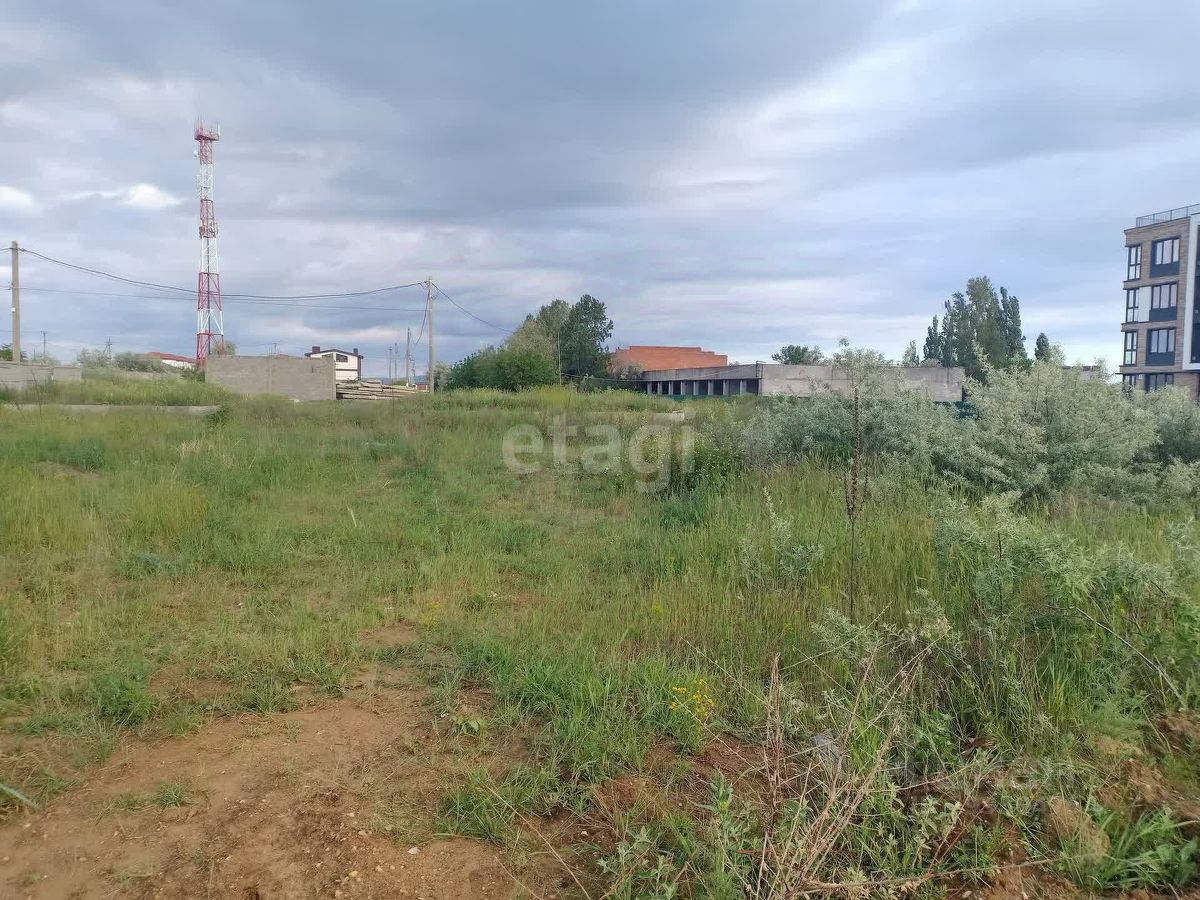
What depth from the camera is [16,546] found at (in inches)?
209

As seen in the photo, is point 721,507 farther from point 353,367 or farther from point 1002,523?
point 353,367

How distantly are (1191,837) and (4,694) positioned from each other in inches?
174

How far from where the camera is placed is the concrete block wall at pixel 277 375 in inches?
1217

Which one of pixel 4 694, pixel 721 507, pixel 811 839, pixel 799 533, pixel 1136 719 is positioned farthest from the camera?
pixel 721 507

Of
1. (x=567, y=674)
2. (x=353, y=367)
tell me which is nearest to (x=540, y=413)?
(x=567, y=674)

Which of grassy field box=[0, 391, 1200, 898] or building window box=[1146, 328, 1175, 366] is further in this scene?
building window box=[1146, 328, 1175, 366]

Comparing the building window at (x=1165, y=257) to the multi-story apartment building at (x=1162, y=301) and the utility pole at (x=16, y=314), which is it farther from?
the utility pole at (x=16, y=314)

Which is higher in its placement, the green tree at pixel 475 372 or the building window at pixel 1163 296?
the building window at pixel 1163 296

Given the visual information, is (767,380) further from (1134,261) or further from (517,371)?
(1134,261)

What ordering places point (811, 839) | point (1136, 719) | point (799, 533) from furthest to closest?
point (799, 533) < point (1136, 719) < point (811, 839)

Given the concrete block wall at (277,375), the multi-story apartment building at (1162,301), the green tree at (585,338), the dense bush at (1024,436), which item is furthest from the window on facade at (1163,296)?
the concrete block wall at (277,375)

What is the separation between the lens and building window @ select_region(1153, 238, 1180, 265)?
42.2 m

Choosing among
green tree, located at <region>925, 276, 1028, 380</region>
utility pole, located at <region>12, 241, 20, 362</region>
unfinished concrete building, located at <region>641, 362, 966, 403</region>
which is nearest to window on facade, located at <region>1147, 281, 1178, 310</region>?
green tree, located at <region>925, 276, 1028, 380</region>

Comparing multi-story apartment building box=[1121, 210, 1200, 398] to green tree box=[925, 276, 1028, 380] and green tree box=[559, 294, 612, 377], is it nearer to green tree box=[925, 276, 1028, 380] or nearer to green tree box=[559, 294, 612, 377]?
green tree box=[925, 276, 1028, 380]
